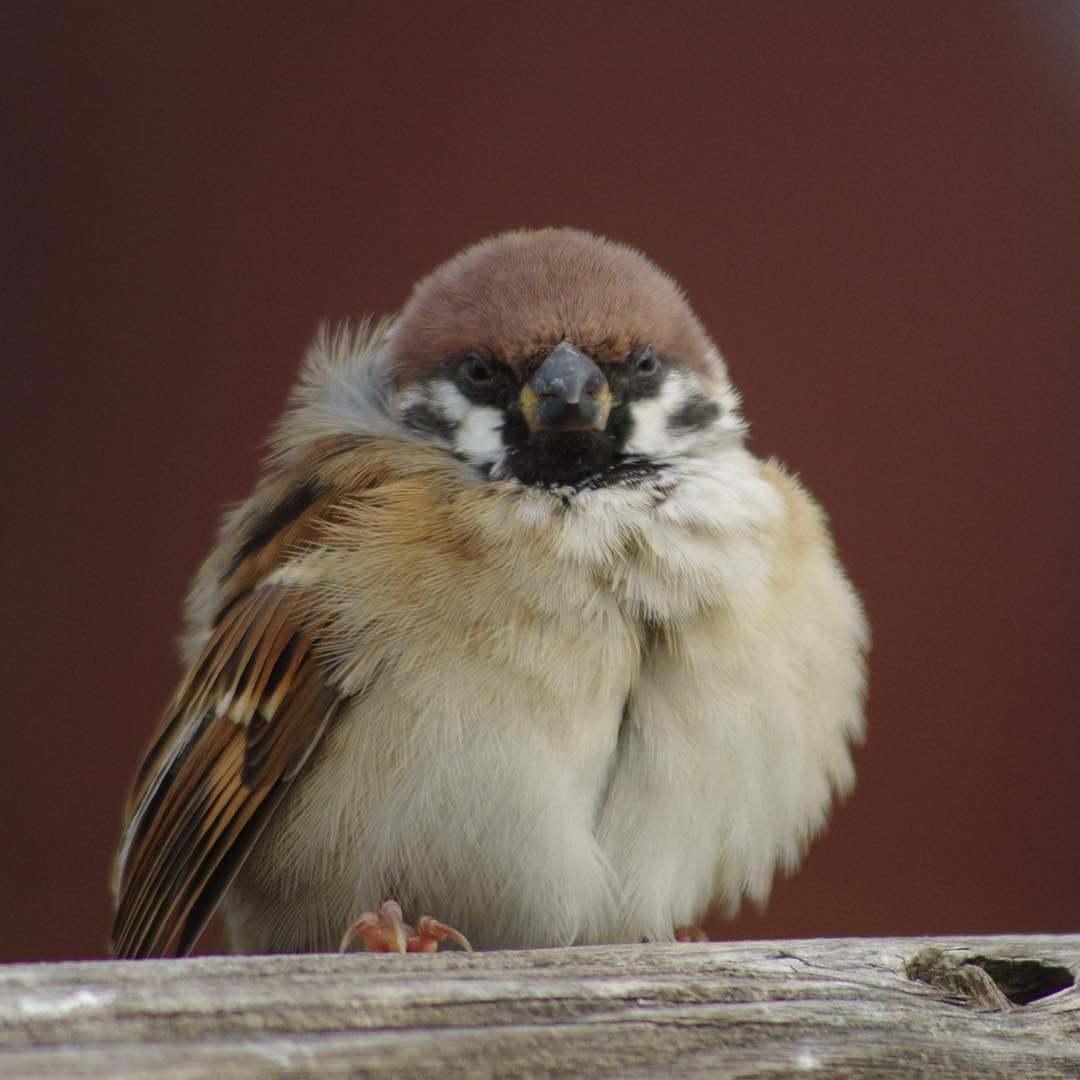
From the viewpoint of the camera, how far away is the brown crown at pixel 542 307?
6.60ft

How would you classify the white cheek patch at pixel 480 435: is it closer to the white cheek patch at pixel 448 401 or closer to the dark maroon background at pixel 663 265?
the white cheek patch at pixel 448 401

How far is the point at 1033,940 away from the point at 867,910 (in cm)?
209

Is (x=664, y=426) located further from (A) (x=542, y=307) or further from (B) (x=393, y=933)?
(B) (x=393, y=933)

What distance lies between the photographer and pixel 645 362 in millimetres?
2062

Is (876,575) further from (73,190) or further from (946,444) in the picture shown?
(73,190)

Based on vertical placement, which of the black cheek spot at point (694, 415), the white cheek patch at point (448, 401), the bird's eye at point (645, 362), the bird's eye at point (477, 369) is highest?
the bird's eye at point (645, 362)

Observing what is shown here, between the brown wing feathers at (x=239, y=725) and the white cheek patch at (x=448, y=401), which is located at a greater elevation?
the white cheek patch at (x=448, y=401)

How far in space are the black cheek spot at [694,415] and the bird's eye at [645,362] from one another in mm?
60

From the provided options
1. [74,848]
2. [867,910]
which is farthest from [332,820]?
[867,910]

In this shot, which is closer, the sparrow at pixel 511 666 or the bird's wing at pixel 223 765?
the sparrow at pixel 511 666

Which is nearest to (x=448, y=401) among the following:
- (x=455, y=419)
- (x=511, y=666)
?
(x=455, y=419)

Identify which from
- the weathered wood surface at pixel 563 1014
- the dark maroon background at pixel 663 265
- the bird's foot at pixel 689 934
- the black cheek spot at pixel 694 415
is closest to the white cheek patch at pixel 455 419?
the black cheek spot at pixel 694 415

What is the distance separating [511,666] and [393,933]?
33cm

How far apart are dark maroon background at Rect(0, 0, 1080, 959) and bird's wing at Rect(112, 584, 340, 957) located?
1.19 meters
